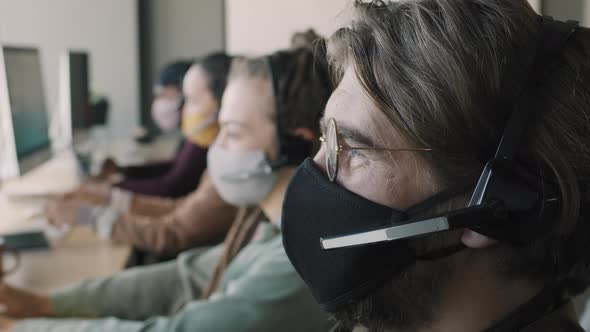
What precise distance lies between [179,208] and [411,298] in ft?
5.83

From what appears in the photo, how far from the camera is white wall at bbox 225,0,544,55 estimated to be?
2037mm

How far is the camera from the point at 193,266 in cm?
186

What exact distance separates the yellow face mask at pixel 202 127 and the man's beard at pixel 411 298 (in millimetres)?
1769

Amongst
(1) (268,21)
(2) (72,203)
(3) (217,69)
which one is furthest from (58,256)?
(1) (268,21)

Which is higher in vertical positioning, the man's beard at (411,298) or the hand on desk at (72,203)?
the man's beard at (411,298)

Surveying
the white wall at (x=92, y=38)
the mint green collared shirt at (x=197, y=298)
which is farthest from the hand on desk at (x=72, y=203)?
the white wall at (x=92, y=38)

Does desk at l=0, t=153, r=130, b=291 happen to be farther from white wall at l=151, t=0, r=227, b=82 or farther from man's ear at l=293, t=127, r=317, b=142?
white wall at l=151, t=0, r=227, b=82

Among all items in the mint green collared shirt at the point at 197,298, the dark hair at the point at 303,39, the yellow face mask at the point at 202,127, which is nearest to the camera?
the mint green collared shirt at the point at 197,298

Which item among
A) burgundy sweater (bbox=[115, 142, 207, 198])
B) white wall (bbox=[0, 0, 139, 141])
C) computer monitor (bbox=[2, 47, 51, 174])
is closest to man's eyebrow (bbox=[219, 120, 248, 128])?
computer monitor (bbox=[2, 47, 51, 174])

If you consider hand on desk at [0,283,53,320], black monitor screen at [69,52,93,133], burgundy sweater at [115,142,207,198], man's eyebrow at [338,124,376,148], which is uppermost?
man's eyebrow at [338,124,376,148]

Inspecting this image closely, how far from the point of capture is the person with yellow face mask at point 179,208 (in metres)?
2.14

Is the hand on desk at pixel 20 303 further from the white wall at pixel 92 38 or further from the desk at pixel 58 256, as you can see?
the white wall at pixel 92 38

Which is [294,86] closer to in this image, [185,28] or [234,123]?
[234,123]

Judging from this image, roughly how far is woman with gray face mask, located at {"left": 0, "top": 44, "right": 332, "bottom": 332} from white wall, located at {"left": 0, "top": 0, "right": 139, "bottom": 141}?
329cm
